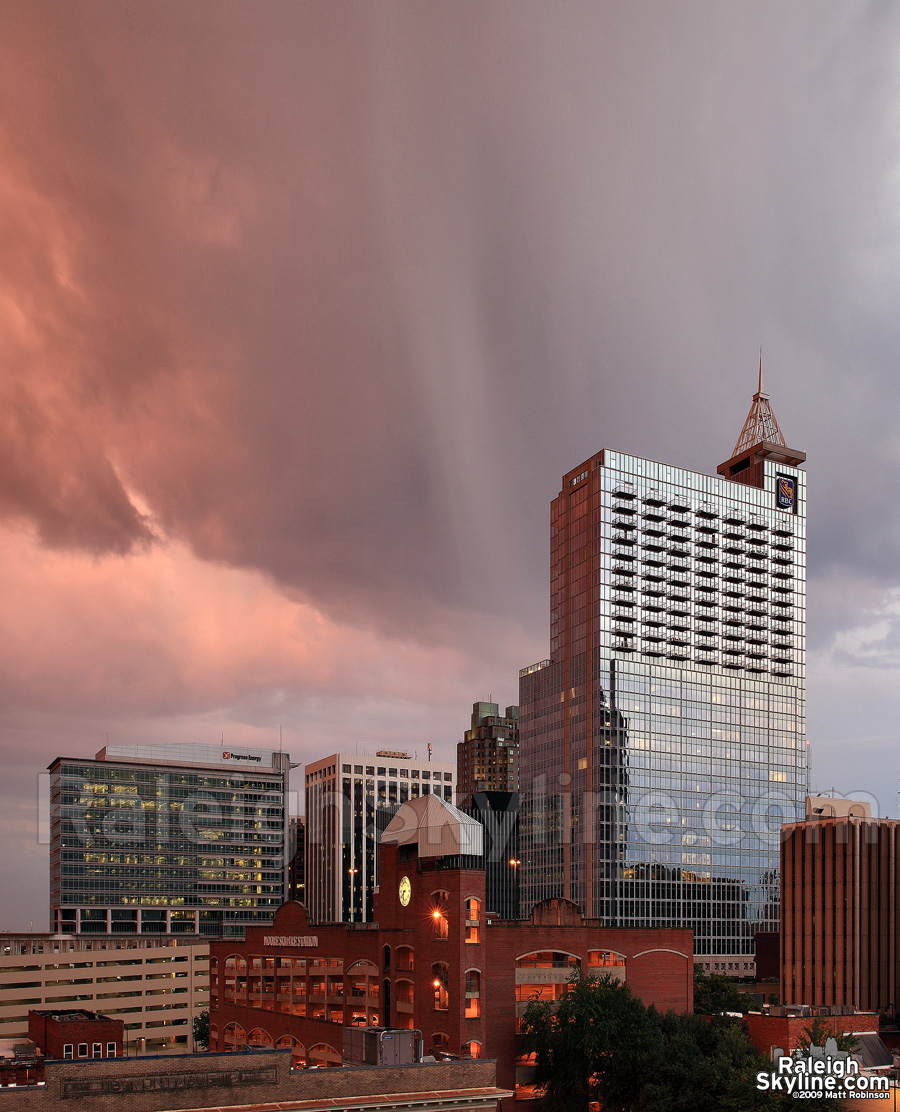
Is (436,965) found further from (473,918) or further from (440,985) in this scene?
(473,918)

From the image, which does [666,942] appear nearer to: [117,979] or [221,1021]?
[221,1021]

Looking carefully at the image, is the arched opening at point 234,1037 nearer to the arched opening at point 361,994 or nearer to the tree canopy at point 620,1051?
the arched opening at point 361,994

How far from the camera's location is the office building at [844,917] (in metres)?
164

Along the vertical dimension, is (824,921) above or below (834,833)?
below

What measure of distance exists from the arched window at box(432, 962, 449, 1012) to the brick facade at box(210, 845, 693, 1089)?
0.10 meters

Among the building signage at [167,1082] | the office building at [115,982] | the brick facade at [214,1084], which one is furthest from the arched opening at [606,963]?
the office building at [115,982]

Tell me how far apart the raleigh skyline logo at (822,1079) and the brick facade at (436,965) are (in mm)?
25736

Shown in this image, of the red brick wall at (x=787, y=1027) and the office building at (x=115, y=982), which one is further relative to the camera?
the office building at (x=115, y=982)

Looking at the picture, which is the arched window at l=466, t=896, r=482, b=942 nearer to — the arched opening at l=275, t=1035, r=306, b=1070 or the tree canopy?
the tree canopy

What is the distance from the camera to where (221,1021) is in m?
121

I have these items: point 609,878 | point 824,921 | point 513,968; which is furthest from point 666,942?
point 609,878

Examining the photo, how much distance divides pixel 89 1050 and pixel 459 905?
31.0 m

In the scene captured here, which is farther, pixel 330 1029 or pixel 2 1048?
pixel 330 1029

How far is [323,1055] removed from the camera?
3701 inches
